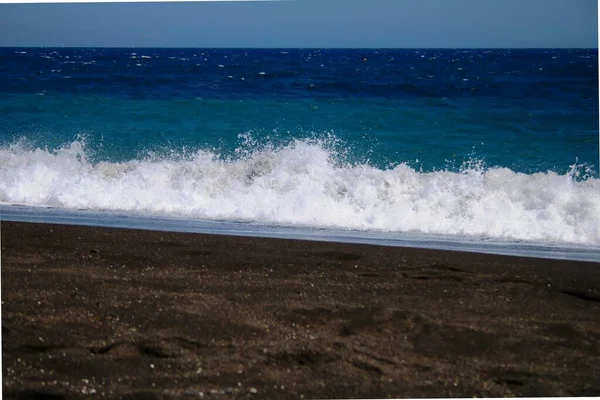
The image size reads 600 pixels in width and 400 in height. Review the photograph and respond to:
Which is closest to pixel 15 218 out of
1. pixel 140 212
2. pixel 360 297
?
pixel 140 212

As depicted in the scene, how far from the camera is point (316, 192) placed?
21.2ft

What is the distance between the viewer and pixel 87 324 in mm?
3414

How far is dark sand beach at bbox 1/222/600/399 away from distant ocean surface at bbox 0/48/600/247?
160cm

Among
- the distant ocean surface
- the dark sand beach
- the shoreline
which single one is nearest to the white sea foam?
the distant ocean surface

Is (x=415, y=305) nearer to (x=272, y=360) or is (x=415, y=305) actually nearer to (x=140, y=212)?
(x=272, y=360)

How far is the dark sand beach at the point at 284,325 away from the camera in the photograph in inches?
Result: 122

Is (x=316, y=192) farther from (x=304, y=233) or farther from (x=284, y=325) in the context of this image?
(x=284, y=325)

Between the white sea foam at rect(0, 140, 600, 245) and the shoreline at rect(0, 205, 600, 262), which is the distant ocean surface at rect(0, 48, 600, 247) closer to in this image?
the white sea foam at rect(0, 140, 600, 245)

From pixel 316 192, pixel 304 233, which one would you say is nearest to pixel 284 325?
pixel 304 233

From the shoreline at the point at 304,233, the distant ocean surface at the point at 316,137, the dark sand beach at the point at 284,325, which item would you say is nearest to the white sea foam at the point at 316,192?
the distant ocean surface at the point at 316,137

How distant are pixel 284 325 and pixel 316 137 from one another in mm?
4454

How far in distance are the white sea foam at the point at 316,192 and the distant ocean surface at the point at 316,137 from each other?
0.02m

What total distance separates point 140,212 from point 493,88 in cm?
387

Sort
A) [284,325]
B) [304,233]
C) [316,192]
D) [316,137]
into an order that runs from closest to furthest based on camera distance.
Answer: [284,325]
[304,233]
[316,192]
[316,137]
